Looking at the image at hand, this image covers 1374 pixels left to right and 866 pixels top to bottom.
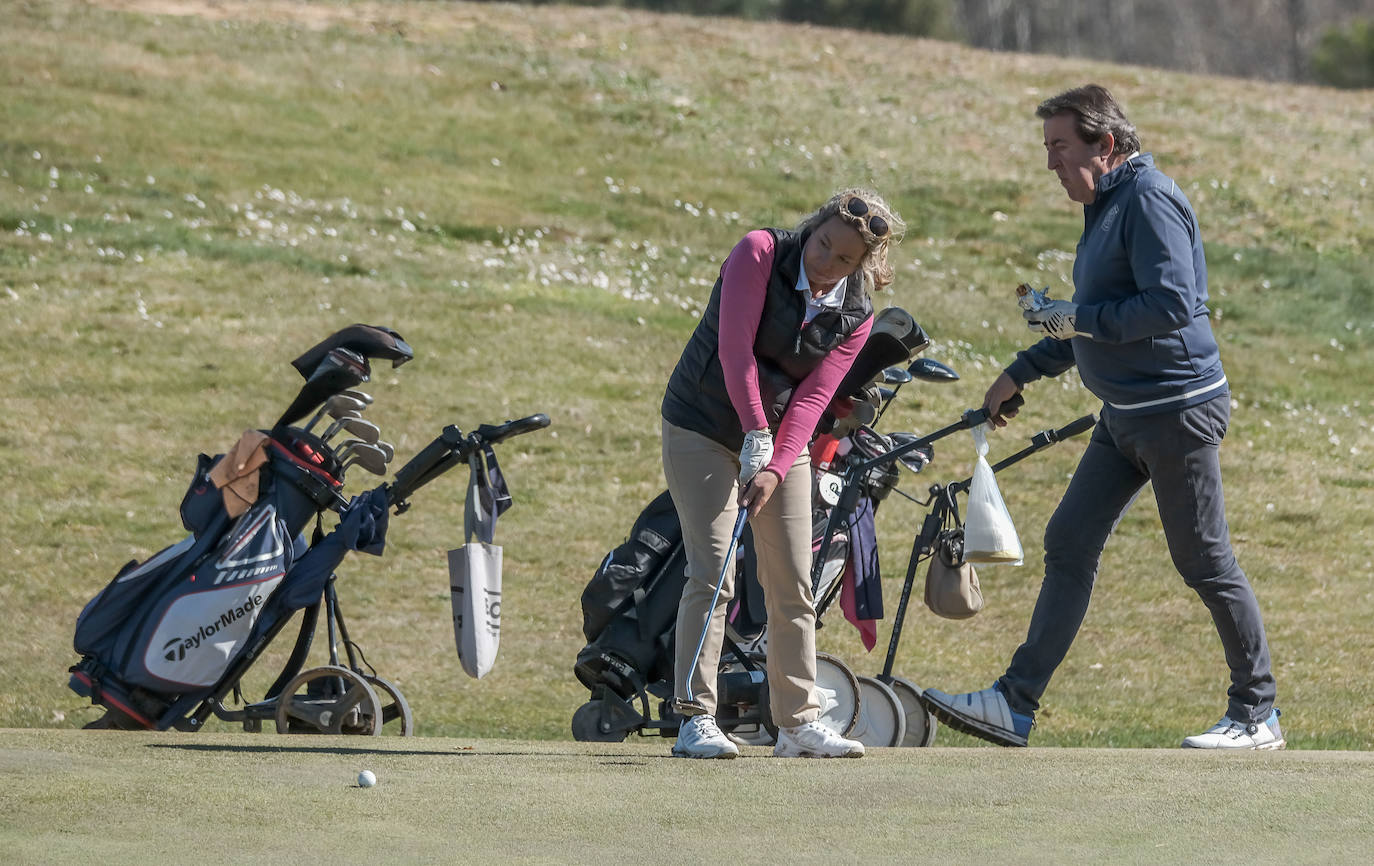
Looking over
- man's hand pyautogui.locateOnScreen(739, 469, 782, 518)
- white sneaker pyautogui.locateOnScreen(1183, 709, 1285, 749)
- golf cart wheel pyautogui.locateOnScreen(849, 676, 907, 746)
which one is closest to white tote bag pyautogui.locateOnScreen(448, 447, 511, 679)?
man's hand pyautogui.locateOnScreen(739, 469, 782, 518)

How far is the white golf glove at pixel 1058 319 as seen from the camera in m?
Result: 5.59

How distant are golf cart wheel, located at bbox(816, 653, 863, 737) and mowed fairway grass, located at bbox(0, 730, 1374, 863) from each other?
703mm

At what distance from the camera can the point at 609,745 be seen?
6.00 meters

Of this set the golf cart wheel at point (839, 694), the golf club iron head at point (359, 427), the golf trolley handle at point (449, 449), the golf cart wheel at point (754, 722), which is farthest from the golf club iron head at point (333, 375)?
the golf cart wheel at point (839, 694)

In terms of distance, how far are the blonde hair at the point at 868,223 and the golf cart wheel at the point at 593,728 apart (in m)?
2.09

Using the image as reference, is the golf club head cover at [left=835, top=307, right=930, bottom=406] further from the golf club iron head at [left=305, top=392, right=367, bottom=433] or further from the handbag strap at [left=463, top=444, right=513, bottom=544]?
the golf club iron head at [left=305, top=392, right=367, bottom=433]

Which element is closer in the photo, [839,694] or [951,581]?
[839,694]

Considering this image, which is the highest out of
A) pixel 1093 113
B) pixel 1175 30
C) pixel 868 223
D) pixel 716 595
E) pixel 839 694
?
pixel 1175 30

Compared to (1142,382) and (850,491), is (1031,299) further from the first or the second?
(850,491)

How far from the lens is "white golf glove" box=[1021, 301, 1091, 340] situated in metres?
5.59

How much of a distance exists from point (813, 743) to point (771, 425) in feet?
3.23

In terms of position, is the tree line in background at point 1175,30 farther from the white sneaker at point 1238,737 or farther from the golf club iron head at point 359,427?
the white sneaker at point 1238,737

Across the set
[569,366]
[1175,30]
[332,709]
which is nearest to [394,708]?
[332,709]

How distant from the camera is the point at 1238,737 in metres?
5.90
